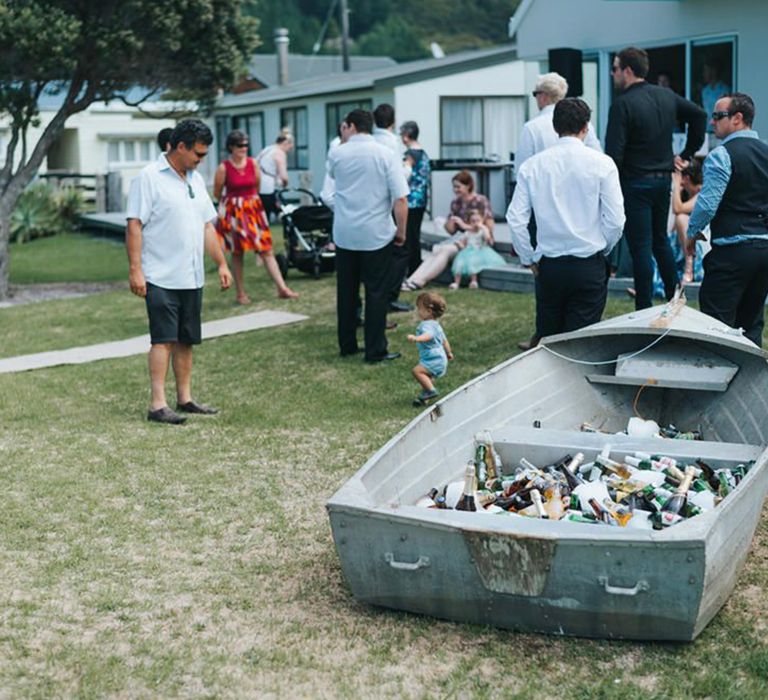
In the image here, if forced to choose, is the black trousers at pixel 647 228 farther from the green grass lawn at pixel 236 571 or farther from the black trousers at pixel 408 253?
the black trousers at pixel 408 253

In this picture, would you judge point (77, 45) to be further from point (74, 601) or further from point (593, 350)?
point (74, 601)

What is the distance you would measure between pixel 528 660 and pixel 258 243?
9.14 m

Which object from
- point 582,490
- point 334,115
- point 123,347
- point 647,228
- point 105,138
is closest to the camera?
point 582,490

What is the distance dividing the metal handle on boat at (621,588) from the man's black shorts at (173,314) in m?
4.27

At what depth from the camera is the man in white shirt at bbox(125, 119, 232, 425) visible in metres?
7.74

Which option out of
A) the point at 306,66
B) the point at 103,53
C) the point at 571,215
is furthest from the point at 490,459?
the point at 306,66

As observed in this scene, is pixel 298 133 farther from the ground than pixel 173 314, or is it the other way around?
pixel 298 133

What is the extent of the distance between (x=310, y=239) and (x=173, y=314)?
7355 millimetres

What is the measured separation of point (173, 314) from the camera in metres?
7.91

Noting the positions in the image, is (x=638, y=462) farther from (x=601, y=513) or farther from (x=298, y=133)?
(x=298, y=133)

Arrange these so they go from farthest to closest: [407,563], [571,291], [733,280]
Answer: [571,291] → [733,280] → [407,563]

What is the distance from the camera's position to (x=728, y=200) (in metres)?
7.03

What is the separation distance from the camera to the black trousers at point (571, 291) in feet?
23.9

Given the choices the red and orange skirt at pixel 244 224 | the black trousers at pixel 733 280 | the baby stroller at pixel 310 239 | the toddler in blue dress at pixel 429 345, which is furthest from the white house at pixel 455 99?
the black trousers at pixel 733 280
